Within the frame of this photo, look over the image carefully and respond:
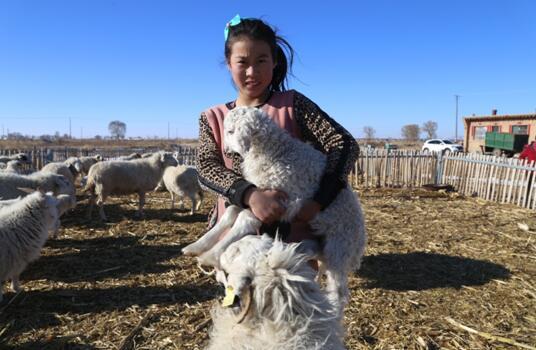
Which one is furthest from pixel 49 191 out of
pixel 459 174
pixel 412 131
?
pixel 412 131

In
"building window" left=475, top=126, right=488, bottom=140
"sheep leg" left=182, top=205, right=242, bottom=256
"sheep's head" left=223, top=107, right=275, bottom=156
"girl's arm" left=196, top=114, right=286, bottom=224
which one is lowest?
"sheep leg" left=182, top=205, right=242, bottom=256

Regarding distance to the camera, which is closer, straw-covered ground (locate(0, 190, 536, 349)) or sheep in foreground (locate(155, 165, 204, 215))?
A: straw-covered ground (locate(0, 190, 536, 349))

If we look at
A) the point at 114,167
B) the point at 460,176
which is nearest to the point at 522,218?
the point at 460,176

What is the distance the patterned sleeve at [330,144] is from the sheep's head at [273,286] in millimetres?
455

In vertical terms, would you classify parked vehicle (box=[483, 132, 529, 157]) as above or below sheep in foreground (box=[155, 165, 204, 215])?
above

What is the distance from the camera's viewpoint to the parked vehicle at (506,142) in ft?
88.3

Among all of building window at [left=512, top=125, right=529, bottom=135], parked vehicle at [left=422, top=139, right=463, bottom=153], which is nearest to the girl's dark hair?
building window at [left=512, top=125, right=529, bottom=135]

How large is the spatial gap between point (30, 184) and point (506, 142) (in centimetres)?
3060

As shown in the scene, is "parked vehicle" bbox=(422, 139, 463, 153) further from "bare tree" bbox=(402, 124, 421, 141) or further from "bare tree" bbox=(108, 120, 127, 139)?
"bare tree" bbox=(108, 120, 127, 139)

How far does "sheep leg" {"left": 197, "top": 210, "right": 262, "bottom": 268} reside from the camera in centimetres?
168

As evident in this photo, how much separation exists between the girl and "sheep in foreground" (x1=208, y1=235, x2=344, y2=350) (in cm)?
25

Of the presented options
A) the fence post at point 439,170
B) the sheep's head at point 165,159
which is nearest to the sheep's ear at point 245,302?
the sheep's head at point 165,159

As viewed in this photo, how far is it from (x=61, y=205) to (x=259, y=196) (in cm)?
673

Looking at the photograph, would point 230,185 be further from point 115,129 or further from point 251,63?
point 115,129
